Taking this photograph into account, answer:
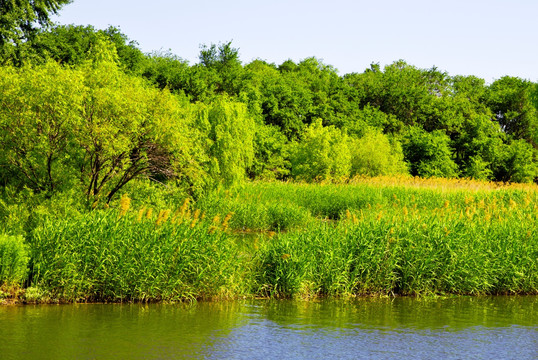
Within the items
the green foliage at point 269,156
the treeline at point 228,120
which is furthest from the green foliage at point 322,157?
the green foliage at point 269,156

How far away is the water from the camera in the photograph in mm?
9656

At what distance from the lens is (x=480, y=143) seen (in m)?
54.2

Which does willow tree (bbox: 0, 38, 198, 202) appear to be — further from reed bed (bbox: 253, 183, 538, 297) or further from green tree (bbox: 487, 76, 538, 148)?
green tree (bbox: 487, 76, 538, 148)

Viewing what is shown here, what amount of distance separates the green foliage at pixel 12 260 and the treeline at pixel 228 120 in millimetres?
3917

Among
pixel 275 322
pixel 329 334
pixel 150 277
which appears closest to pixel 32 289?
pixel 150 277

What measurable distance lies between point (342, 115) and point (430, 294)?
3999 centimetres

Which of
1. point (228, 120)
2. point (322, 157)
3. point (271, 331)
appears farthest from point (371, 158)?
point (271, 331)

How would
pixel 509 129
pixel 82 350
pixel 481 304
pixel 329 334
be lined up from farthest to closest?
pixel 509 129, pixel 481 304, pixel 329 334, pixel 82 350

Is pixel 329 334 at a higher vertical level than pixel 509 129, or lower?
lower

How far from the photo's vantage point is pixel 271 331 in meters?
10.9

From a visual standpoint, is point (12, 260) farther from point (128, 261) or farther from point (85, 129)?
point (85, 129)

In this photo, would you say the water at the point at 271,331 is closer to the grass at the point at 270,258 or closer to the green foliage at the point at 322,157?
the grass at the point at 270,258

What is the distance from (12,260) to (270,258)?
16.3ft

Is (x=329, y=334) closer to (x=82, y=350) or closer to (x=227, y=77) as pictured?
(x=82, y=350)
